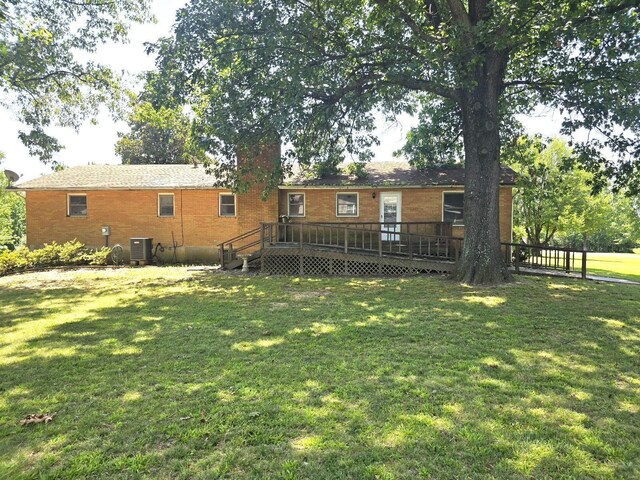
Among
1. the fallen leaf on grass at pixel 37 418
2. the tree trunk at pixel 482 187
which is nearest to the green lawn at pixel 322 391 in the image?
the fallen leaf on grass at pixel 37 418

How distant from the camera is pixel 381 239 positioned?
1539cm

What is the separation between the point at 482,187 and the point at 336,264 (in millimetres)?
5550

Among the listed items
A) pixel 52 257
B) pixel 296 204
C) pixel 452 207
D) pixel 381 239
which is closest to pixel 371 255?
pixel 381 239

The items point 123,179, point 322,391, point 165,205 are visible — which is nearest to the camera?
point 322,391

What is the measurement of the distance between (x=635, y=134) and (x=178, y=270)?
16126 millimetres

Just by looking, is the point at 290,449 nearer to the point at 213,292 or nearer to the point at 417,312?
the point at 417,312

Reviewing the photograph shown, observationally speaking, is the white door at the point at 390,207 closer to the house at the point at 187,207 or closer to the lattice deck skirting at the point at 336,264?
the house at the point at 187,207

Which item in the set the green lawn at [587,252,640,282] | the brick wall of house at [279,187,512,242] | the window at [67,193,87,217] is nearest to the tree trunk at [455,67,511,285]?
the brick wall of house at [279,187,512,242]

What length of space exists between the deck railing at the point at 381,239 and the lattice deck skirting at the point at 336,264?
316 mm

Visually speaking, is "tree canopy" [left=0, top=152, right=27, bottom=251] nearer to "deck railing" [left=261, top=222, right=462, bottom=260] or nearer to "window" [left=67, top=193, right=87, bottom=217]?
"window" [left=67, top=193, right=87, bottom=217]

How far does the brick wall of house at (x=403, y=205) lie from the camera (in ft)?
52.2

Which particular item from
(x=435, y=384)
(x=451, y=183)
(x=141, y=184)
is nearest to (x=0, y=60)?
(x=141, y=184)

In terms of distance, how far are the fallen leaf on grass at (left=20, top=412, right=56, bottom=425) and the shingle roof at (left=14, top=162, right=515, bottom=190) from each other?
13350mm

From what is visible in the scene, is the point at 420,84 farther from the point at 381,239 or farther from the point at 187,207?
the point at 187,207
